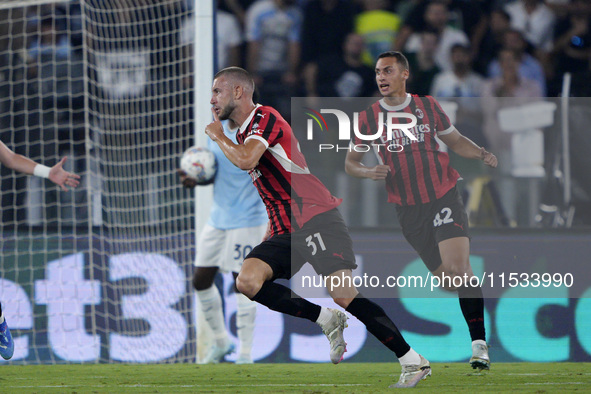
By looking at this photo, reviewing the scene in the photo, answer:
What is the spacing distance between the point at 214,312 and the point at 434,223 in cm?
224

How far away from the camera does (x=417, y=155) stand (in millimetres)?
6320

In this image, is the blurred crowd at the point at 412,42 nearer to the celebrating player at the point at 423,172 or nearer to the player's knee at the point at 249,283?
the celebrating player at the point at 423,172

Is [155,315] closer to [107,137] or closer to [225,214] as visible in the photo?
[225,214]

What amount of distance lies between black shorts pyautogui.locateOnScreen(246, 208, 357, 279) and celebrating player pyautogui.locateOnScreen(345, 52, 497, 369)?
951 millimetres

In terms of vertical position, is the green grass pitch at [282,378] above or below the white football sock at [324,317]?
below

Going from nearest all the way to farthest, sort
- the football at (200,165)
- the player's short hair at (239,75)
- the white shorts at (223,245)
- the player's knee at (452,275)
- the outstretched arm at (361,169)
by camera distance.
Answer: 1. the player's short hair at (239,75)
2. the player's knee at (452,275)
3. the outstretched arm at (361,169)
4. the football at (200,165)
5. the white shorts at (223,245)

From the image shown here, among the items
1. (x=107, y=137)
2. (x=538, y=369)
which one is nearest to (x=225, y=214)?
(x=107, y=137)

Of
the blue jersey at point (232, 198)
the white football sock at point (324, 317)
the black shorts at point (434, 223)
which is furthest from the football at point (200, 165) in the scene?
the white football sock at point (324, 317)

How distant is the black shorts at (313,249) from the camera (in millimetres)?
5195

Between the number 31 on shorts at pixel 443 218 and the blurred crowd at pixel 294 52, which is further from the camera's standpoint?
the blurred crowd at pixel 294 52

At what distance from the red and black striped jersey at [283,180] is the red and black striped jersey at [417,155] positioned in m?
1.03

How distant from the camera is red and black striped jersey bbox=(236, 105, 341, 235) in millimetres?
5258

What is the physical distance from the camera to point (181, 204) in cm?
830

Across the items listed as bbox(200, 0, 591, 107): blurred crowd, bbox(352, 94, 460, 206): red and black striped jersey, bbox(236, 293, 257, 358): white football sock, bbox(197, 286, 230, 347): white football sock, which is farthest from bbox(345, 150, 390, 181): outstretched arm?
bbox(200, 0, 591, 107): blurred crowd
